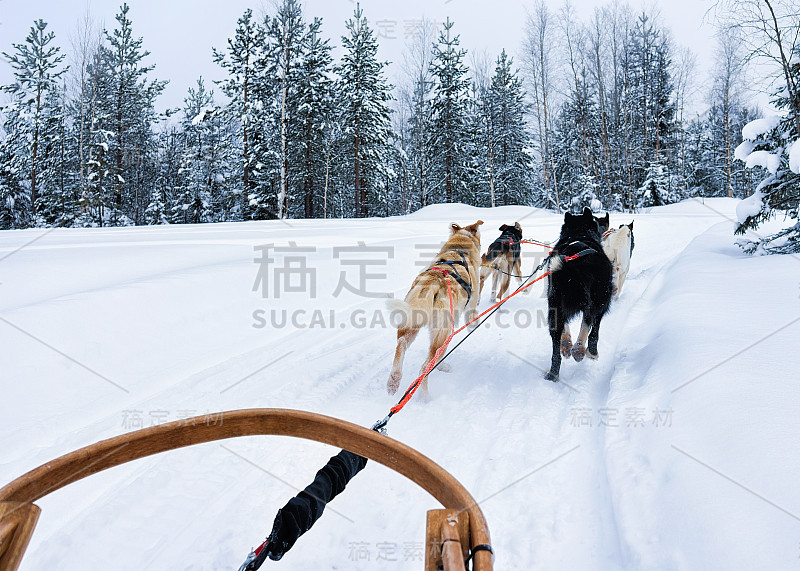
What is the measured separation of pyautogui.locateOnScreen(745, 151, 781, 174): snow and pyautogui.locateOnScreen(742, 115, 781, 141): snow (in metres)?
0.43

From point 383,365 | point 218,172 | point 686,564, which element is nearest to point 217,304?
point 383,365

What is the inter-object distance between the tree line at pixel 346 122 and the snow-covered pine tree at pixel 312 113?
0.31ft

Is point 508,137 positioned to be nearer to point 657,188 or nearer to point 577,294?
point 657,188

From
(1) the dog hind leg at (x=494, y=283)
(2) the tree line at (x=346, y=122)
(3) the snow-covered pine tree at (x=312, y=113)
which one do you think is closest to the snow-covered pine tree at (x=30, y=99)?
(2) the tree line at (x=346, y=122)

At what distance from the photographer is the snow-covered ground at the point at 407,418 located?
1.76m

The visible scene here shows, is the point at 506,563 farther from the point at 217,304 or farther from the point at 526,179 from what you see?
the point at 526,179

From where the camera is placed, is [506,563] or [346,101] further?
[346,101]

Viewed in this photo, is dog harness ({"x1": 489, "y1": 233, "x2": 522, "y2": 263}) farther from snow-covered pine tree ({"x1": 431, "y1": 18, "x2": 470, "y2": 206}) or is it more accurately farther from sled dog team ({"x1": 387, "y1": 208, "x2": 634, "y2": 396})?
snow-covered pine tree ({"x1": 431, "y1": 18, "x2": 470, "y2": 206})

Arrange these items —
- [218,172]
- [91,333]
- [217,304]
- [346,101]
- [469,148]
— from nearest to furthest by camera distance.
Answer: [91,333], [217,304], [346,101], [218,172], [469,148]

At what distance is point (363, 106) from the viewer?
23.5m

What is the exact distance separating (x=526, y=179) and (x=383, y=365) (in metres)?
30.2

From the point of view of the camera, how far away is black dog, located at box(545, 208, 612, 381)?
3.69m

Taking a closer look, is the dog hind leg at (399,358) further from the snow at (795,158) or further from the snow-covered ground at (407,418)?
the snow at (795,158)

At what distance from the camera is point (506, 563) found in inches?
70.4
